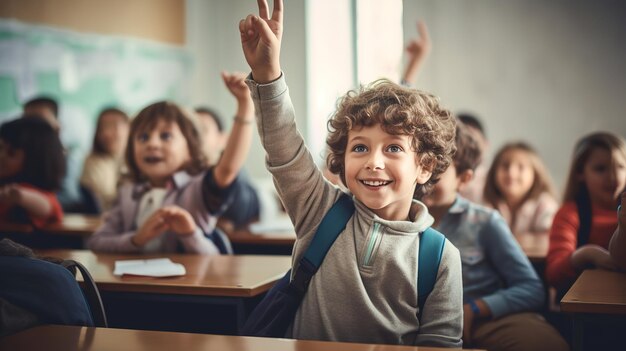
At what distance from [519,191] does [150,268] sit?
7.80 ft

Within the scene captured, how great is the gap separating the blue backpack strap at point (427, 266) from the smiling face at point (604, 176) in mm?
1238

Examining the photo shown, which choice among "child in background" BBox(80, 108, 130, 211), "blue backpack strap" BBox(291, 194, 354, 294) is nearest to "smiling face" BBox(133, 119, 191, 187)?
"blue backpack strap" BBox(291, 194, 354, 294)

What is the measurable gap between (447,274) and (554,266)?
96 cm

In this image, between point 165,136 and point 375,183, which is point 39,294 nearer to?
point 375,183

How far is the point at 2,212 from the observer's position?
3473 mm

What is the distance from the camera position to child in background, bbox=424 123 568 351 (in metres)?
2.37

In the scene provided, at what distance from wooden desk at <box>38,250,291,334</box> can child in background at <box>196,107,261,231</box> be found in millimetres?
1050

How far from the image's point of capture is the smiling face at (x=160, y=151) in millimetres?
2914

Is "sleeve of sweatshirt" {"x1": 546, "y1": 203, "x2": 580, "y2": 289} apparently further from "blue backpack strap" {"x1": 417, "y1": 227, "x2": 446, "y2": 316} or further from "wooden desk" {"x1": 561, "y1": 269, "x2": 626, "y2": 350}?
"blue backpack strap" {"x1": 417, "y1": 227, "x2": 446, "y2": 316}

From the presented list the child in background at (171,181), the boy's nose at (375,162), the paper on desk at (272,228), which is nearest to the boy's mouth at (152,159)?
the child in background at (171,181)

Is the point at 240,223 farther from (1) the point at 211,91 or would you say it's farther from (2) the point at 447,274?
(1) the point at 211,91

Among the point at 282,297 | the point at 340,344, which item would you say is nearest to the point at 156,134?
the point at 282,297

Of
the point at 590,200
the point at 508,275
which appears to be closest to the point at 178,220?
the point at 508,275

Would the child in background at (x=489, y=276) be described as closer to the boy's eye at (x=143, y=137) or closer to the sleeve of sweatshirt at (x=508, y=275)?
the sleeve of sweatshirt at (x=508, y=275)
